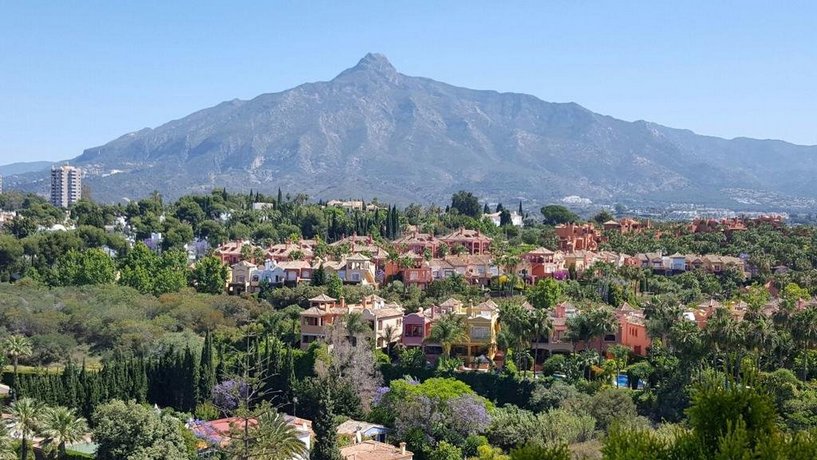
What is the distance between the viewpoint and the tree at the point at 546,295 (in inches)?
2331

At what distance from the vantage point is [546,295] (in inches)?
2340

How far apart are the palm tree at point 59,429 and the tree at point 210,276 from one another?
30.6 meters

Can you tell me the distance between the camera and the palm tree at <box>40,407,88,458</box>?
36375 millimetres

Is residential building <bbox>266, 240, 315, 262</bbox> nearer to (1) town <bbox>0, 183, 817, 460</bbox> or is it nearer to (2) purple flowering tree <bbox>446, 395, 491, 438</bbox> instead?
(1) town <bbox>0, 183, 817, 460</bbox>

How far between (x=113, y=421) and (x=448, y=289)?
102 feet

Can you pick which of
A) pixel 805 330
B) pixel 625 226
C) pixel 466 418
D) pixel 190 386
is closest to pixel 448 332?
pixel 466 418

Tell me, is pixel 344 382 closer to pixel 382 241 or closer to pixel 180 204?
pixel 382 241

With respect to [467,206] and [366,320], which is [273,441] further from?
[467,206]

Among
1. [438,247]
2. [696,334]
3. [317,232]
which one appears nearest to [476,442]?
[696,334]

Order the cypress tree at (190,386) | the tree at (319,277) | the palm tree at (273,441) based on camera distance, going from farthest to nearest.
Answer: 1. the tree at (319,277)
2. the cypress tree at (190,386)
3. the palm tree at (273,441)

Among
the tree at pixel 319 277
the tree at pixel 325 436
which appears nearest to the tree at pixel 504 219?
the tree at pixel 319 277

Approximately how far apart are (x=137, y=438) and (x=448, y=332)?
1902 centimetres

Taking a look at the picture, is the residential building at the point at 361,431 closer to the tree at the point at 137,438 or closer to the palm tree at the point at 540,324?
the tree at the point at 137,438

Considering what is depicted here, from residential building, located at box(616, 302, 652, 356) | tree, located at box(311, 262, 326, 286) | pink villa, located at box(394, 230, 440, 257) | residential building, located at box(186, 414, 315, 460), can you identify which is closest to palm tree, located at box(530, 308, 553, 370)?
residential building, located at box(616, 302, 652, 356)
